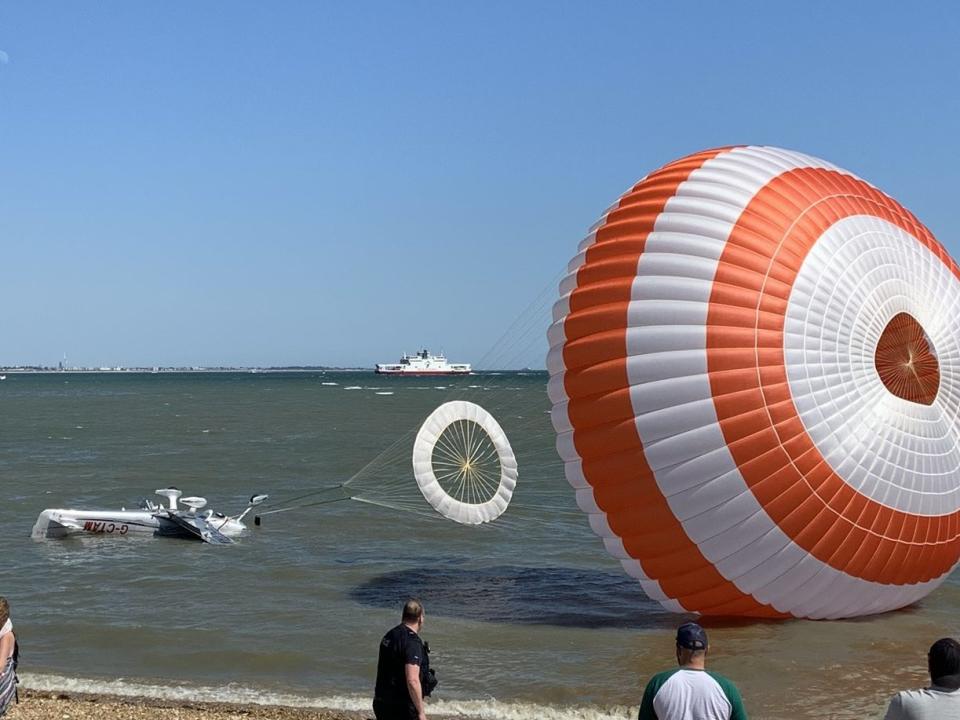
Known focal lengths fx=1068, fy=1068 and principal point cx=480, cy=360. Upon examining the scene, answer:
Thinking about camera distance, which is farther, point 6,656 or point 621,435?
point 621,435

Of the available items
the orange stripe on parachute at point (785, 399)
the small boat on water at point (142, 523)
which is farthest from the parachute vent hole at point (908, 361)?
the small boat on water at point (142, 523)

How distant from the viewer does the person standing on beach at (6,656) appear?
648 centimetres

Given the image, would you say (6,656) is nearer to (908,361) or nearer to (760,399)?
(760,399)

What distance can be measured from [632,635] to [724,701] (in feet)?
24.8

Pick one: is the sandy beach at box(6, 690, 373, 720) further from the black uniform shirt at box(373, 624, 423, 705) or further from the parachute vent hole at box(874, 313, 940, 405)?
the parachute vent hole at box(874, 313, 940, 405)

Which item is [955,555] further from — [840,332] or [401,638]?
[401,638]

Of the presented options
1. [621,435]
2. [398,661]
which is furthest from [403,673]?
[621,435]

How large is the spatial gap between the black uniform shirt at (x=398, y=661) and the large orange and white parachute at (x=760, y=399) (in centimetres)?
481

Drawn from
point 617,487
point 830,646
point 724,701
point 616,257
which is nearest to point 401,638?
point 724,701

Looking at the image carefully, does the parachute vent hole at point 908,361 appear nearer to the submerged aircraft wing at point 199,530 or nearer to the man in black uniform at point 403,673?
the man in black uniform at point 403,673

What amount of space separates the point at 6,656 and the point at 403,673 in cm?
251

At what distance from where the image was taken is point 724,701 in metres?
4.73

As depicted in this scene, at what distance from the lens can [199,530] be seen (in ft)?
61.8

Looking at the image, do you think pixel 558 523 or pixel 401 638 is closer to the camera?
pixel 401 638
